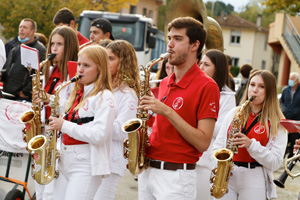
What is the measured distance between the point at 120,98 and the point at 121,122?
24cm

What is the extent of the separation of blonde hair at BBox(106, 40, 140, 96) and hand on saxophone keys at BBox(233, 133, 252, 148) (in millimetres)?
1083

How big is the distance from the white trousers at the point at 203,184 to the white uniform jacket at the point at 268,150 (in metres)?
0.25

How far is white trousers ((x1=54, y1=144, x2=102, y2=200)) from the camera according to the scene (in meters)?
4.17

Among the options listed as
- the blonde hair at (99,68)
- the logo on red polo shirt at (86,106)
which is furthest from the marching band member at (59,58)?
the logo on red polo shirt at (86,106)

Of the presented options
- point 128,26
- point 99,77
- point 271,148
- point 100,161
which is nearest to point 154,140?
point 100,161

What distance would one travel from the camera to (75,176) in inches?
166

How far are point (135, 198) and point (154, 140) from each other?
3548 mm

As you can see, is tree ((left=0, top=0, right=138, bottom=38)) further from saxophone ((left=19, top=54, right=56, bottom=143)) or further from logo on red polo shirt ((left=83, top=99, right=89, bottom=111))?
logo on red polo shirt ((left=83, top=99, right=89, bottom=111))

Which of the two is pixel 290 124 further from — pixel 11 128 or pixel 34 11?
pixel 34 11

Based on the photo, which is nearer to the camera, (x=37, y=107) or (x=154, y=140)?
(x=154, y=140)

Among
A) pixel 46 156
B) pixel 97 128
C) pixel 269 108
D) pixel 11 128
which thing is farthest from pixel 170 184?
pixel 11 128

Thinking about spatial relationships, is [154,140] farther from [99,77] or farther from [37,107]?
[37,107]

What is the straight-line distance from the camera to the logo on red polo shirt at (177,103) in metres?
3.78

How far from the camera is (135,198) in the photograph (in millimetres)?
7273
